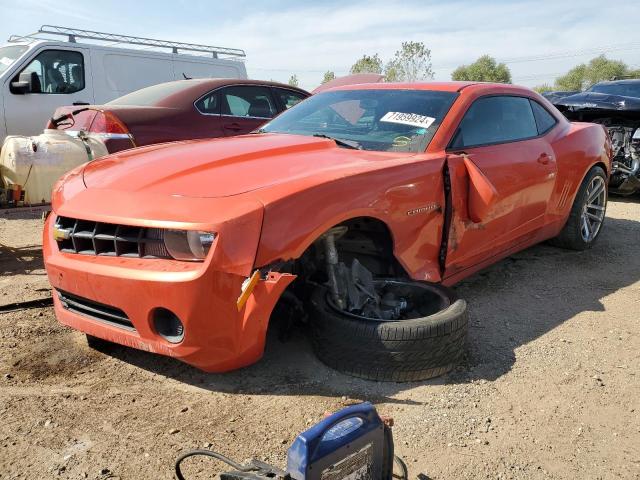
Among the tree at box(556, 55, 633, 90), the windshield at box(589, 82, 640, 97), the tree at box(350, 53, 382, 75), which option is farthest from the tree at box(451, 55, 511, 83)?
the windshield at box(589, 82, 640, 97)

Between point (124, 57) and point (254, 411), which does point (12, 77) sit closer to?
point (124, 57)

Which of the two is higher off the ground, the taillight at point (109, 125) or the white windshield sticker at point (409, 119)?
the white windshield sticker at point (409, 119)

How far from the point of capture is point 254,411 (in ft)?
8.42

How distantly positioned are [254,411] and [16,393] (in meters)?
1.12

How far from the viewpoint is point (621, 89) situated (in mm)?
9438

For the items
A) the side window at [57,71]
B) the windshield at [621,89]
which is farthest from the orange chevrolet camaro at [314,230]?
the windshield at [621,89]

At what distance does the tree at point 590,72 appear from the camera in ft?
168

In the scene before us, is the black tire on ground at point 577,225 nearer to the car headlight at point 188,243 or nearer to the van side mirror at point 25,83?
the car headlight at point 188,243

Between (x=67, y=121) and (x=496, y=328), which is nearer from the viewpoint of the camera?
(x=496, y=328)

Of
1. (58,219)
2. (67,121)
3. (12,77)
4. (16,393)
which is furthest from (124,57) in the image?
(16,393)

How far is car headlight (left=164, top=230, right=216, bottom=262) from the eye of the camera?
245 centimetres

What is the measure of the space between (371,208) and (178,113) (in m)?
3.64

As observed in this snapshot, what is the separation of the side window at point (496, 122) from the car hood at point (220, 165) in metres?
0.63

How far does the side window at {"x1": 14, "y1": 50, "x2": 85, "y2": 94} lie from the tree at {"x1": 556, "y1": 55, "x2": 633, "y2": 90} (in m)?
50.8
